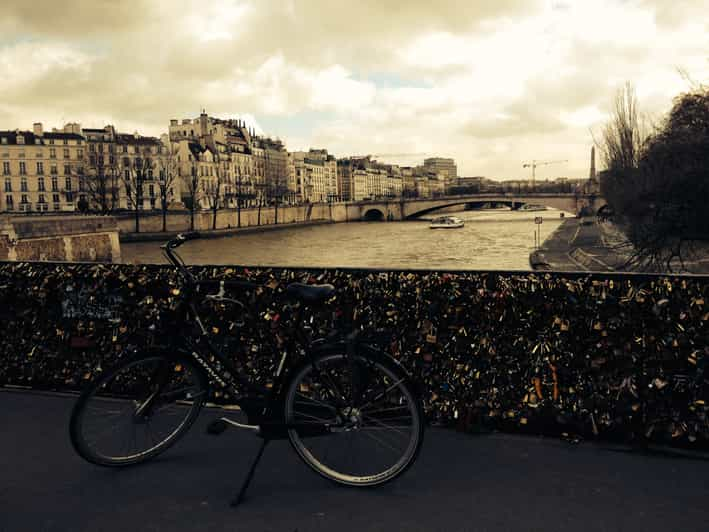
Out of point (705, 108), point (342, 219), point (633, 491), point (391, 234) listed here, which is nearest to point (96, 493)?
point (633, 491)

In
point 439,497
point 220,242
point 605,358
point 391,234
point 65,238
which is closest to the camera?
point 439,497

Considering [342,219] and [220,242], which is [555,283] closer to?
[220,242]

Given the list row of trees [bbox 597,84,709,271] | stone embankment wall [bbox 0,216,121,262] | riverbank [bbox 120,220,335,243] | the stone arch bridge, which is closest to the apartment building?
riverbank [bbox 120,220,335,243]

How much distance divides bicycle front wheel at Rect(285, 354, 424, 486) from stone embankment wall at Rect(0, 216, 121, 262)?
79.7 feet

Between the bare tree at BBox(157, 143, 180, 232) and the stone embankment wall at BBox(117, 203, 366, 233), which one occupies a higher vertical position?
the bare tree at BBox(157, 143, 180, 232)

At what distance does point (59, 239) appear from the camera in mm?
28391

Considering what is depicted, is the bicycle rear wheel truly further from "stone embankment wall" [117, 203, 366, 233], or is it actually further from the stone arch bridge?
the stone arch bridge

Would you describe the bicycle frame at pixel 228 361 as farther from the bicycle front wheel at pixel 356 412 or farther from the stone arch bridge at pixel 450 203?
the stone arch bridge at pixel 450 203

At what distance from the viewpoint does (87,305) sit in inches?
162

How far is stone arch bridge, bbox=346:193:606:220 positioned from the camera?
233 feet

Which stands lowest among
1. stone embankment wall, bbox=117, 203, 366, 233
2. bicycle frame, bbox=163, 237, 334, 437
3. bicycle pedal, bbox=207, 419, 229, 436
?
bicycle pedal, bbox=207, 419, 229, 436

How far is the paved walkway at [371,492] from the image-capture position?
2486 millimetres

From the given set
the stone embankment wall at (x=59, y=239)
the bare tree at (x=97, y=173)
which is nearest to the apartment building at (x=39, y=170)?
the bare tree at (x=97, y=173)

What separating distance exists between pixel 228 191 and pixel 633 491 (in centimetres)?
9353
